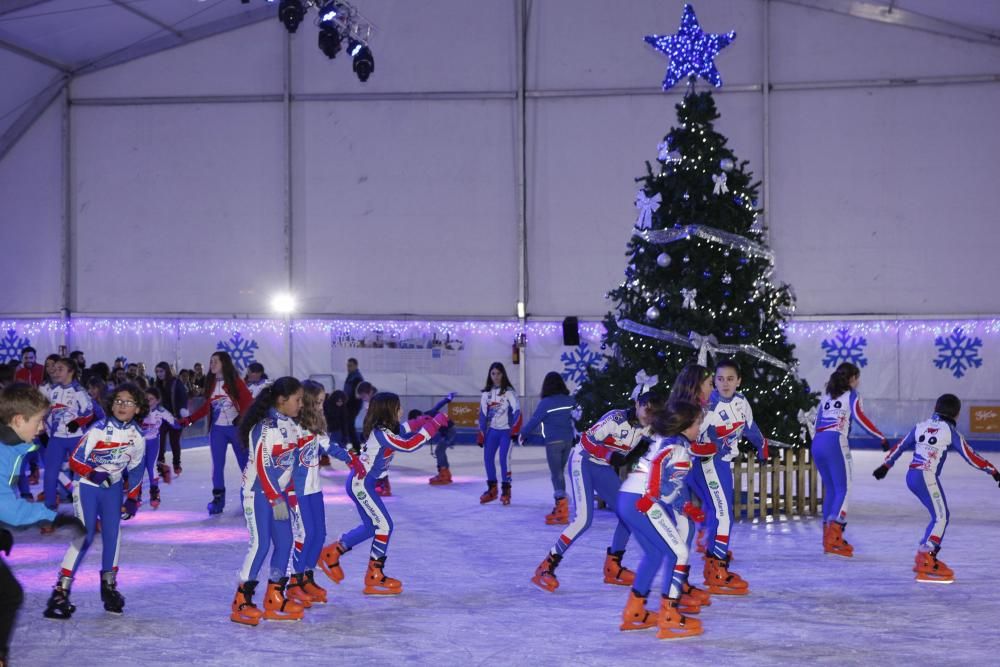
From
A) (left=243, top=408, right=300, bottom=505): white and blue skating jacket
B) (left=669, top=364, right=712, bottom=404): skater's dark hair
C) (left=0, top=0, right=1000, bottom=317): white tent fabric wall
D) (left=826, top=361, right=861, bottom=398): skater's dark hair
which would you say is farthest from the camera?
(left=0, top=0, right=1000, bottom=317): white tent fabric wall

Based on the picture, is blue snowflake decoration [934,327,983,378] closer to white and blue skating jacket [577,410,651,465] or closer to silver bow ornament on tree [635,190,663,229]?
silver bow ornament on tree [635,190,663,229]

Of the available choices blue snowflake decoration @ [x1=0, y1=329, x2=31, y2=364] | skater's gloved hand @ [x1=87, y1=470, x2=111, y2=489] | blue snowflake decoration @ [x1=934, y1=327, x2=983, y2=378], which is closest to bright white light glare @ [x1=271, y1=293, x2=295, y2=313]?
blue snowflake decoration @ [x1=0, y1=329, x2=31, y2=364]

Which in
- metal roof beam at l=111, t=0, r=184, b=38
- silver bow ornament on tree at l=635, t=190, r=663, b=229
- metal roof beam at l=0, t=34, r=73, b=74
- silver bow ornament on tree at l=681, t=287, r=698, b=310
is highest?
metal roof beam at l=111, t=0, r=184, b=38

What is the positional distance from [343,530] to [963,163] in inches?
636

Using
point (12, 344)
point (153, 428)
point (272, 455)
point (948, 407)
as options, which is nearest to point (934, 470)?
point (948, 407)

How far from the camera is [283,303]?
23688 mm

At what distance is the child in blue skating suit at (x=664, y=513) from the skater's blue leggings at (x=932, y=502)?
2.60 meters

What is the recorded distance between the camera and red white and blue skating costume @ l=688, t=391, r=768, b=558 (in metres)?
8.02

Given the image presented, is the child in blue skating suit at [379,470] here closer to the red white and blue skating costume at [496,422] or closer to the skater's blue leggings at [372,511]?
the skater's blue leggings at [372,511]

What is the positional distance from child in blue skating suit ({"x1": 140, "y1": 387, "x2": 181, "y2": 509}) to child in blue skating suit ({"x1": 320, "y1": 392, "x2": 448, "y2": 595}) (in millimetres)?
3755

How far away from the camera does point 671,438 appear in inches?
262

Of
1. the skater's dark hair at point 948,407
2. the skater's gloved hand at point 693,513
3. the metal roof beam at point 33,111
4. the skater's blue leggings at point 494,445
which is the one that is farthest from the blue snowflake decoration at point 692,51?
the metal roof beam at point 33,111

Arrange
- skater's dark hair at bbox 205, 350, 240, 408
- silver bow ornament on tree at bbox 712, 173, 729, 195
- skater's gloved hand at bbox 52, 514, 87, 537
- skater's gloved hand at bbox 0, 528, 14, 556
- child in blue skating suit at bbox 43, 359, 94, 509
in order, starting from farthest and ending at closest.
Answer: silver bow ornament on tree at bbox 712, 173, 729, 195, skater's dark hair at bbox 205, 350, 240, 408, child in blue skating suit at bbox 43, 359, 94, 509, skater's gloved hand at bbox 52, 514, 87, 537, skater's gloved hand at bbox 0, 528, 14, 556

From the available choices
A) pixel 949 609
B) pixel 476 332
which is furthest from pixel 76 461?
pixel 476 332
